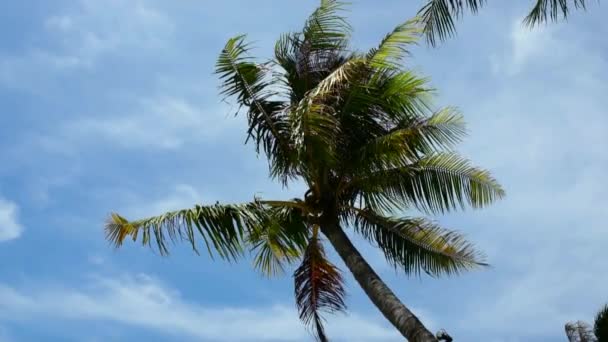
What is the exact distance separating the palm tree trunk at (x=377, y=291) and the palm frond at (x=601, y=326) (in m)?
2.78

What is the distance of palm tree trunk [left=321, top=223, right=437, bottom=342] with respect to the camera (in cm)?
1523

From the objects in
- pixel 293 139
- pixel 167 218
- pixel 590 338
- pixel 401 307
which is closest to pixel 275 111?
pixel 293 139

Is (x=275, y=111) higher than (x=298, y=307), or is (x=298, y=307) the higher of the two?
(x=275, y=111)

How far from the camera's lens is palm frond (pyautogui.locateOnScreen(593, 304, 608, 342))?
620 inches

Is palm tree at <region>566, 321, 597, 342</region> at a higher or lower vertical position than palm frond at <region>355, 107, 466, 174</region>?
lower

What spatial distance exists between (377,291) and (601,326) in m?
3.42

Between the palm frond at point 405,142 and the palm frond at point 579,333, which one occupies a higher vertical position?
the palm frond at point 405,142

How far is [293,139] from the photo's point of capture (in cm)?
1680

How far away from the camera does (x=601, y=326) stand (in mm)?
15867

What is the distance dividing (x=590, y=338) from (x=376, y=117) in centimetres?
492

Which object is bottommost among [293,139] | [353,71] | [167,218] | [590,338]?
[590,338]

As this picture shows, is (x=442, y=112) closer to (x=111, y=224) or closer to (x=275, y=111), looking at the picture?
(x=275, y=111)

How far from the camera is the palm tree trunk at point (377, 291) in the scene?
50.0 ft

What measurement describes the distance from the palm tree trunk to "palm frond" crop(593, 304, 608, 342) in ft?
9.11
